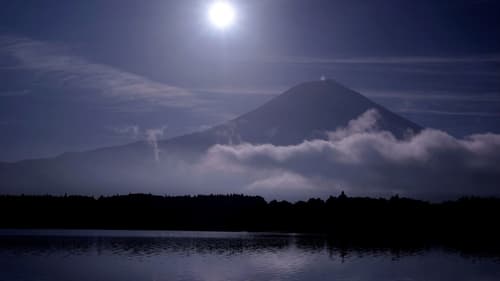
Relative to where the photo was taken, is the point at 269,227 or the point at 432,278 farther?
the point at 269,227

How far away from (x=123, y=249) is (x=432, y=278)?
3520 cm

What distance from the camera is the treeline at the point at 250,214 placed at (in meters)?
119

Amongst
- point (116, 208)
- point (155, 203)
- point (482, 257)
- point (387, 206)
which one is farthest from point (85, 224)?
point (482, 257)

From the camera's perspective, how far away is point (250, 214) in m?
135

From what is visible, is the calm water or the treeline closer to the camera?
the calm water

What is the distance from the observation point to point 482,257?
2522 inches

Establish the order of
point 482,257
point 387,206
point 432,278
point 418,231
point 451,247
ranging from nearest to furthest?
Answer: point 432,278
point 482,257
point 451,247
point 418,231
point 387,206

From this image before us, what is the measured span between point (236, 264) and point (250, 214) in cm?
8161

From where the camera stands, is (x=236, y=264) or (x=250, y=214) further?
(x=250, y=214)

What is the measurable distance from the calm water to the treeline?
49.1 meters

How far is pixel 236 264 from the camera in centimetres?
5322

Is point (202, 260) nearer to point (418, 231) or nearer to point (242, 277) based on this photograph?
point (242, 277)

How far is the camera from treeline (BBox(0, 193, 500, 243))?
390 feet

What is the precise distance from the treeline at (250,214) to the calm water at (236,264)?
49122 millimetres
